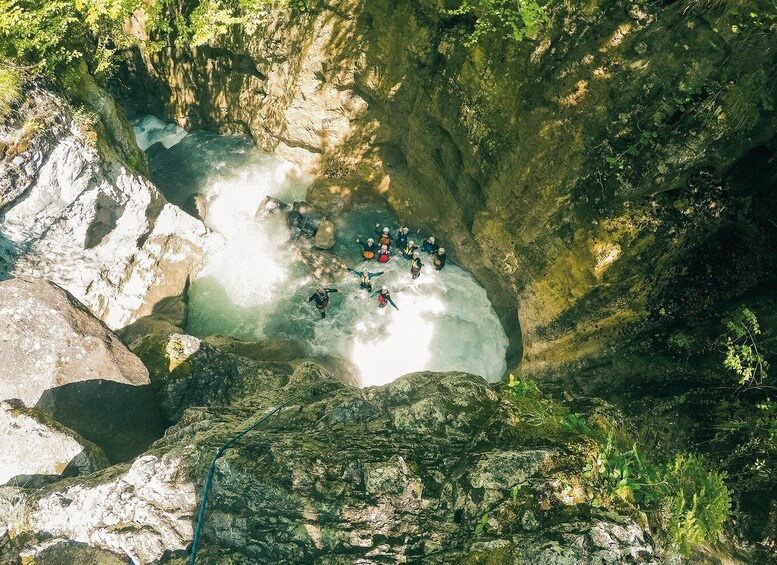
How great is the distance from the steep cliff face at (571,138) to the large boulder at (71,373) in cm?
910

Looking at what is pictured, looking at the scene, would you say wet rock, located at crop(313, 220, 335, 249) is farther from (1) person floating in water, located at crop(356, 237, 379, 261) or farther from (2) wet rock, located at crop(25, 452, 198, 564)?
(2) wet rock, located at crop(25, 452, 198, 564)

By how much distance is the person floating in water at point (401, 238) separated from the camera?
51.8ft

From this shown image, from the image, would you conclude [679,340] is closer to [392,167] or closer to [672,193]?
[672,193]

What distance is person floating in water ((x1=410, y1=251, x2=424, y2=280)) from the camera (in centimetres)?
1522

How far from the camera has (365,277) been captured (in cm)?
1504

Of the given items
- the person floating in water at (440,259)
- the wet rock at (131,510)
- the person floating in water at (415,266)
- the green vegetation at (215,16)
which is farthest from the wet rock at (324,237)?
the wet rock at (131,510)

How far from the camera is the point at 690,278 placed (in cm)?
927

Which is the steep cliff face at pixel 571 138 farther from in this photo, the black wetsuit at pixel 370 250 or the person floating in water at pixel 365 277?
the person floating in water at pixel 365 277

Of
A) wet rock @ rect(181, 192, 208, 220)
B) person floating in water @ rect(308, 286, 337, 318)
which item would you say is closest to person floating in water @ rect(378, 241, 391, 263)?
person floating in water @ rect(308, 286, 337, 318)

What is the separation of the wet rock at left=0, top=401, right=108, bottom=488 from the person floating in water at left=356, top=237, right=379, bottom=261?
30.5 ft

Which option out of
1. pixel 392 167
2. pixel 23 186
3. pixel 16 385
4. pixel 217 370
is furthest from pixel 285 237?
pixel 16 385

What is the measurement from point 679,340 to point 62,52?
15395mm

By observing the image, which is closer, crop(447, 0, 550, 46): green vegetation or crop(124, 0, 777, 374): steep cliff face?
crop(124, 0, 777, 374): steep cliff face

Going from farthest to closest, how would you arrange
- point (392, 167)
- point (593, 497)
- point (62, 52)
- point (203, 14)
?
point (392, 167) < point (203, 14) < point (62, 52) < point (593, 497)
